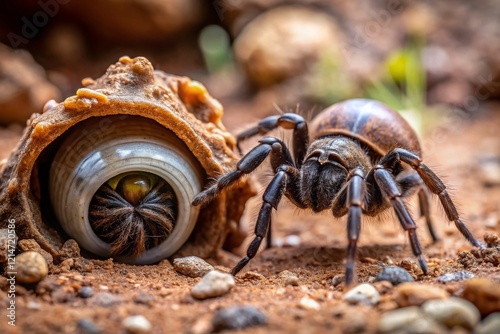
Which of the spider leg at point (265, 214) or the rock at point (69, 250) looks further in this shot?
the spider leg at point (265, 214)

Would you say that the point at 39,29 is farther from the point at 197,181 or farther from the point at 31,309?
the point at 31,309

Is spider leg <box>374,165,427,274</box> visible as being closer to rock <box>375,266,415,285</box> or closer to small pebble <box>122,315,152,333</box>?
rock <box>375,266,415,285</box>

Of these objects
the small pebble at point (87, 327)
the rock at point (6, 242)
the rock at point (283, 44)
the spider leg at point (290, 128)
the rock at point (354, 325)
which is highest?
the rock at point (283, 44)

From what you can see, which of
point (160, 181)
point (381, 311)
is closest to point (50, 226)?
point (160, 181)

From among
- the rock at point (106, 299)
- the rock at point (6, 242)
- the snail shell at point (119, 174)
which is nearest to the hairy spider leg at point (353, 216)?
the snail shell at point (119, 174)

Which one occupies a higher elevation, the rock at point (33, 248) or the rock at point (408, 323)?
the rock at point (33, 248)

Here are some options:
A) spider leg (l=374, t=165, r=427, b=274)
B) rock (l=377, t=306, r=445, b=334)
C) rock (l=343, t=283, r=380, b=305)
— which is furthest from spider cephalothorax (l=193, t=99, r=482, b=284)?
rock (l=377, t=306, r=445, b=334)

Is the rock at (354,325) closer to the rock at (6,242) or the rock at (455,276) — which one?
the rock at (455,276)
